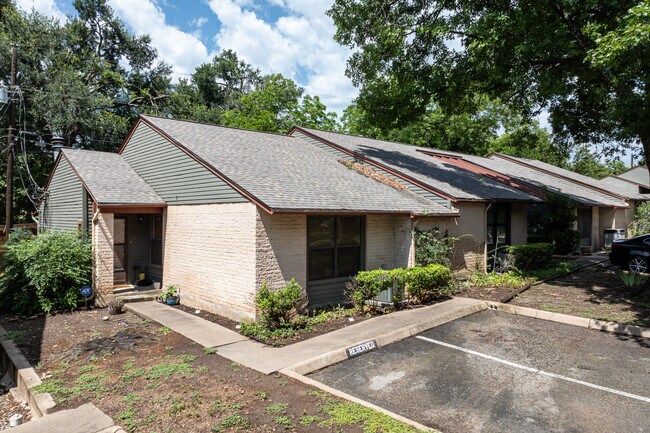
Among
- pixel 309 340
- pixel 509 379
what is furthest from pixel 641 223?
pixel 309 340

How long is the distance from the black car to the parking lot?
28.2ft

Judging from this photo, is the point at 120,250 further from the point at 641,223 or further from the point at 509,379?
the point at 641,223

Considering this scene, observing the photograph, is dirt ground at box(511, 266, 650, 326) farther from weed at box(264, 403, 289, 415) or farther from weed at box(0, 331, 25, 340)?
weed at box(0, 331, 25, 340)

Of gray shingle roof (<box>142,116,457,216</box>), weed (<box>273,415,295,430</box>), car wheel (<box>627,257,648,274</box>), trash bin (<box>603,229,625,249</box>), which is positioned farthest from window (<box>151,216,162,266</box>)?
trash bin (<box>603,229,625,249</box>)

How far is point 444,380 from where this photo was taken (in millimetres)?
6492

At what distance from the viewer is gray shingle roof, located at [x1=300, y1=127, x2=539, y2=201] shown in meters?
15.1

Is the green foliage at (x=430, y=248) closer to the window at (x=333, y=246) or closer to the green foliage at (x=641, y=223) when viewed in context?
the window at (x=333, y=246)

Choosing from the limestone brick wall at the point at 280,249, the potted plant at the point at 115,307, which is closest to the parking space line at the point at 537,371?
the limestone brick wall at the point at 280,249

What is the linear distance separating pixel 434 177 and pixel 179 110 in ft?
89.8

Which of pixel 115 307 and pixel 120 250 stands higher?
pixel 120 250

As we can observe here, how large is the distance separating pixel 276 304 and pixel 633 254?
14.7 m

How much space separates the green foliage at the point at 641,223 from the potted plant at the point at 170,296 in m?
27.7

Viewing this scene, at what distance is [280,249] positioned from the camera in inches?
389

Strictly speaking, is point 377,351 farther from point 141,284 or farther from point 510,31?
point 510,31
